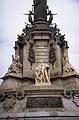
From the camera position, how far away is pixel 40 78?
83.1ft

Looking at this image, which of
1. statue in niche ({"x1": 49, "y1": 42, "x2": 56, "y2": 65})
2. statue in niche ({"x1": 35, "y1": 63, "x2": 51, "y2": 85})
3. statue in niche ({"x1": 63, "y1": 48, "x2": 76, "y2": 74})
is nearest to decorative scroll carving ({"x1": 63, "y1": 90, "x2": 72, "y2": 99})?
statue in niche ({"x1": 35, "y1": 63, "x2": 51, "y2": 85})

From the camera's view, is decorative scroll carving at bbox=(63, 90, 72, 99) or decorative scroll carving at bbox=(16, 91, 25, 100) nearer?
decorative scroll carving at bbox=(16, 91, 25, 100)

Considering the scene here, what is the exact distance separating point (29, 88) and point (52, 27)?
1069 centimetres

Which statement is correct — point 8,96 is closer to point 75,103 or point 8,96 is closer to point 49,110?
point 49,110

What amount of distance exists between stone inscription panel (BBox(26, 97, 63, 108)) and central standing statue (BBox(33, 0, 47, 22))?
12790mm

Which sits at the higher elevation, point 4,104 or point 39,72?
point 39,72

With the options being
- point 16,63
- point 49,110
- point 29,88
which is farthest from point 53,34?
point 49,110

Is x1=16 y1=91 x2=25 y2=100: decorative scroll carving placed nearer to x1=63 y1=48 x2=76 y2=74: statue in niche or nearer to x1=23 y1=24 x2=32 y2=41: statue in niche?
x1=63 y1=48 x2=76 y2=74: statue in niche

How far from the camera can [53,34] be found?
3045cm

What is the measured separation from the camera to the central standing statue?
→ 3264 centimetres

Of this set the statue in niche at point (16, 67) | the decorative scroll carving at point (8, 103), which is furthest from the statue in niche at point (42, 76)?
the decorative scroll carving at point (8, 103)

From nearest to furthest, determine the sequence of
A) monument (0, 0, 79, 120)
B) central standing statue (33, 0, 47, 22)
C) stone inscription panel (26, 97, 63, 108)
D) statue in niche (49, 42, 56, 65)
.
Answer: monument (0, 0, 79, 120)
stone inscription panel (26, 97, 63, 108)
statue in niche (49, 42, 56, 65)
central standing statue (33, 0, 47, 22)

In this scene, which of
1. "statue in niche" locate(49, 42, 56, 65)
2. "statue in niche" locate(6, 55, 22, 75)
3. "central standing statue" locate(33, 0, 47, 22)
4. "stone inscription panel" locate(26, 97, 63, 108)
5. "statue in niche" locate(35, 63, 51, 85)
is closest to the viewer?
"stone inscription panel" locate(26, 97, 63, 108)

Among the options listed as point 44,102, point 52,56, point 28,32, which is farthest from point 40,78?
point 28,32
